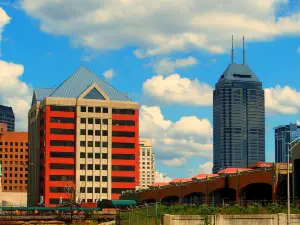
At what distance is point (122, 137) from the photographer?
640 feet

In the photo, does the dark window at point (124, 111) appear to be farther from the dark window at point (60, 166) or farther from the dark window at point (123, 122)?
the dark window at point (60, 166)

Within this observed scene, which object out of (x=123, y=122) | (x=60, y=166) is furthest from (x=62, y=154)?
(x=123, y=122)

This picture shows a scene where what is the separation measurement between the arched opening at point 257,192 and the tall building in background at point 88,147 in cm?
8676

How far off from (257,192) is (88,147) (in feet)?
304

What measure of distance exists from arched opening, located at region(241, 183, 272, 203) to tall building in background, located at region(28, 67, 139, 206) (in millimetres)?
86758

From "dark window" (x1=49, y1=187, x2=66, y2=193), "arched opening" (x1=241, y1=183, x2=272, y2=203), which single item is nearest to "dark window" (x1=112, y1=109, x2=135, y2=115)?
"dark window" (x1=49, y1=187, x2=66, y2=193)

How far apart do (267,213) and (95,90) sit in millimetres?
145384

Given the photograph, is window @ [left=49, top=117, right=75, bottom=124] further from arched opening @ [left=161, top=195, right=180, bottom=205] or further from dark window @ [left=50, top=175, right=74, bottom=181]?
arched opening @ [left=161, top=195, right=180, bottom=205]

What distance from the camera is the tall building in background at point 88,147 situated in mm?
189500

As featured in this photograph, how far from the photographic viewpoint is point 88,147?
193000 millimetres

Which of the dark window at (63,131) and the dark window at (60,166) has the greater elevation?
the dark window at (63,131)

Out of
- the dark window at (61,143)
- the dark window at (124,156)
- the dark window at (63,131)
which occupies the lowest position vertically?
the dark window at (124,156)

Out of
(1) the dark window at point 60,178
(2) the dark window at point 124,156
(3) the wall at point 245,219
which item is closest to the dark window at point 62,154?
(1) the dark window at point 60,178

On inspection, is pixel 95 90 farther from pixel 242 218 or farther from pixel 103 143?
pixel 242 218
